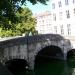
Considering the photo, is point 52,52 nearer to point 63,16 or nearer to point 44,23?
point 63,16

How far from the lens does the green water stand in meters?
26.3

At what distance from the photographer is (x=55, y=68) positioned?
29.1 m

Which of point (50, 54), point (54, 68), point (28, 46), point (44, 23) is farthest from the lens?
point (44, 23)

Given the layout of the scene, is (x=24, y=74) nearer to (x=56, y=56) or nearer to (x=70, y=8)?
(x=56, y=56)

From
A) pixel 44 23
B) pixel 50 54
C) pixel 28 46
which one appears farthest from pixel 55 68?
pixel 44 23

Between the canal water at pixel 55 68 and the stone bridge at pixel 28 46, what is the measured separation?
43.2 inches

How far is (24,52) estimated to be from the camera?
84.8ft

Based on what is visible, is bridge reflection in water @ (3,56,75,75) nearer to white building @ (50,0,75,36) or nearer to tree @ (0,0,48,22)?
tree @ (0,0,48,22)

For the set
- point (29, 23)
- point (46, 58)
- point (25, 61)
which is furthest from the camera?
point (29, 23)

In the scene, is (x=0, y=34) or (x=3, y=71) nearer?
(x=3, y=71)

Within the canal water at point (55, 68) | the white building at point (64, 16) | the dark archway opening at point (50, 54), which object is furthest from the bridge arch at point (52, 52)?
the white building at point (64, 16)

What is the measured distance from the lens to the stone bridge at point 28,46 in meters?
24.2

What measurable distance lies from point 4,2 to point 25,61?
479 inches

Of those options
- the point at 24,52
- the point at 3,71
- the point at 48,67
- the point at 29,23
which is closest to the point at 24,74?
the point at 24,52
